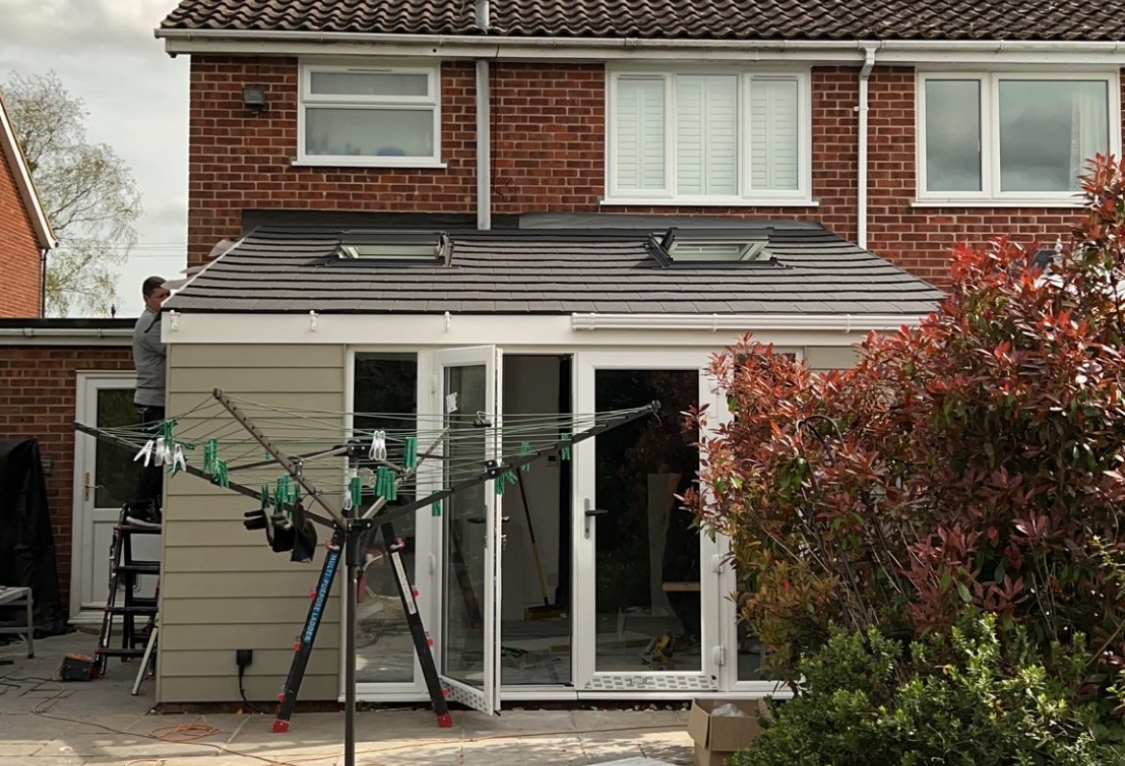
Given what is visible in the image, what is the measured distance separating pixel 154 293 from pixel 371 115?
111 inches

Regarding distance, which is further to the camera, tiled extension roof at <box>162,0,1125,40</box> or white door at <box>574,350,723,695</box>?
tiled extension roof at <box>162,0,1125,40</box>

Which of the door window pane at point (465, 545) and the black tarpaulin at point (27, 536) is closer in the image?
the door window pane at point (465, 545)

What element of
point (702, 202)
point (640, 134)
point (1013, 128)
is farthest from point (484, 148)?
point (1013, 128)

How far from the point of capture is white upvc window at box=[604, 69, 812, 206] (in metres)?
11.9

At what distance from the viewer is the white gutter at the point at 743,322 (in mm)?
8320

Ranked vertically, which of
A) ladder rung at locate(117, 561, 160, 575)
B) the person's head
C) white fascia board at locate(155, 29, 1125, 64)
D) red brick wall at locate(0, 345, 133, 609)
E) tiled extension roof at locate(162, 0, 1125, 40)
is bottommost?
ladder rung at locate(117, 561, 160, 575)

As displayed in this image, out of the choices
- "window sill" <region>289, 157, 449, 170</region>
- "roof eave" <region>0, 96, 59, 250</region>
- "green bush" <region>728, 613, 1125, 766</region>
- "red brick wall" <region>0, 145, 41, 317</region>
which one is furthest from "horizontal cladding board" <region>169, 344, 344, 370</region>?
"red brick wall" <region>0, 145, 41, 317</region>

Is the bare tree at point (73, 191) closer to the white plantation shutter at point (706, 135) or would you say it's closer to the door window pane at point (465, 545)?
the white plantation shutter at point (706, 135)

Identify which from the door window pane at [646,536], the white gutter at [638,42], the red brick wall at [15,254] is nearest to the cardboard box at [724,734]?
the door window pane at [646,536]

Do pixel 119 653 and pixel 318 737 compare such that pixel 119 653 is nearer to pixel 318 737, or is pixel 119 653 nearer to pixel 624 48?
pixel 318 737

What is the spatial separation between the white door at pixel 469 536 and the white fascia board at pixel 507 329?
238 millimetres

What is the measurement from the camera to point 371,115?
11.8 metres

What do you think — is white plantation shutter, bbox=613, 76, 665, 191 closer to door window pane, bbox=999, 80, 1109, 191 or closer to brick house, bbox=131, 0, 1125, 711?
brick house, bbox=131, 0, 1125, 711

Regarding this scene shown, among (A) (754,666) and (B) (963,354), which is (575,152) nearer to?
(A) (754,666)
